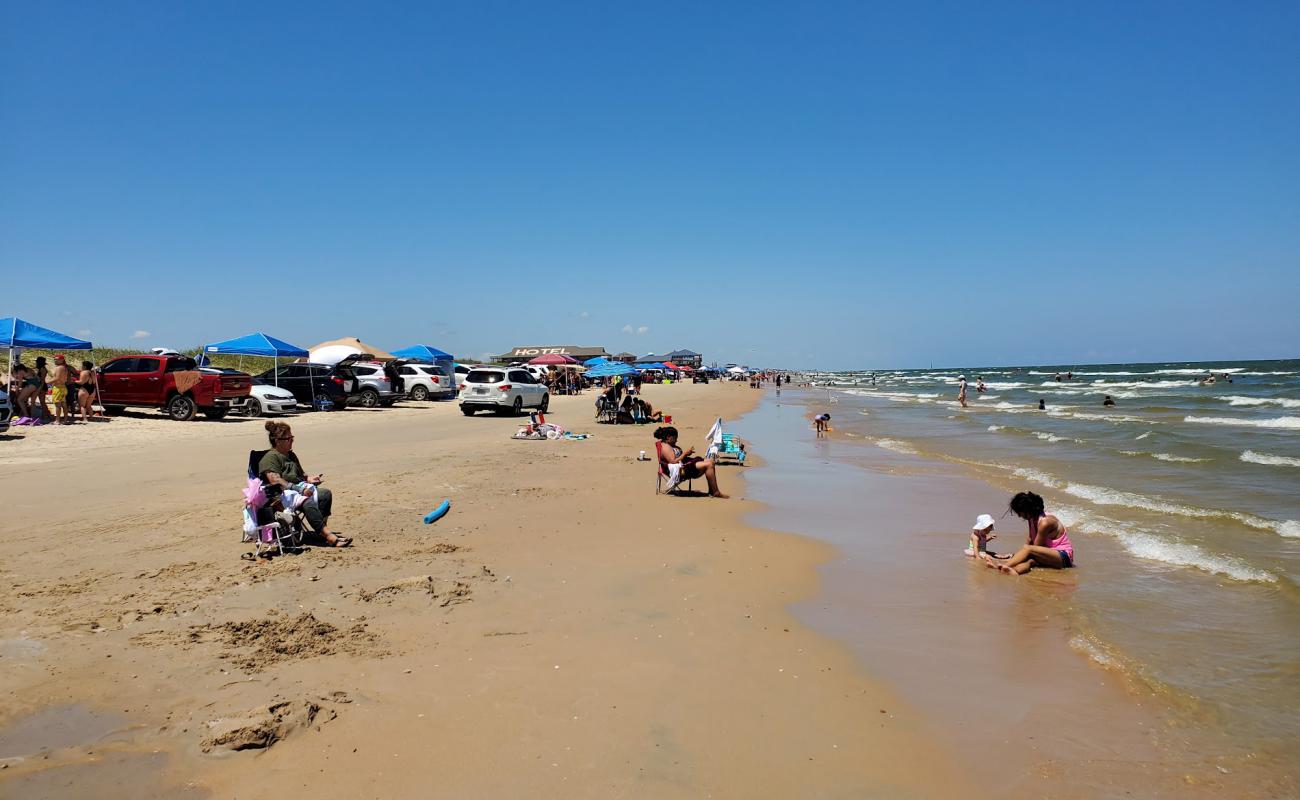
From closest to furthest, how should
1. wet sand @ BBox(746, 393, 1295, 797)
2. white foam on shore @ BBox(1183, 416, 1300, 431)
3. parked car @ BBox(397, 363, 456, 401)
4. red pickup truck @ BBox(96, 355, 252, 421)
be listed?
wet sand @ BBox(746, 393, 1295, 797)
red pickup truck @ BBox(96, 355, 252, 421)
white foam on shore @ BBox(1183, 416, 1300, 431)
parked car @ BBox(397, 363, 456, 401)

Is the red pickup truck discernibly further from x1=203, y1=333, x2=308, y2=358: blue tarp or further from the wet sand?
the wet sand

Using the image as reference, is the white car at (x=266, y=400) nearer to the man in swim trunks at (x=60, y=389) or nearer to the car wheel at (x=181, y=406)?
the car wheel at (x=181, y=406)

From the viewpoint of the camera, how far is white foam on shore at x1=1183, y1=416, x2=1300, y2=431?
2409cm

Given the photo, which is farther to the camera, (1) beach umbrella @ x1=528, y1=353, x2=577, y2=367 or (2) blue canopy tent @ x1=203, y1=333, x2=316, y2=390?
(1) beach umbrella @ x1=528, y1=353, x2=577, y2=367

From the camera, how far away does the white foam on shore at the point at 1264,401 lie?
3438 cm

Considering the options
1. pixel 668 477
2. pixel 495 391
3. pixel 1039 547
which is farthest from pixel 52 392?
pixel 1039 547

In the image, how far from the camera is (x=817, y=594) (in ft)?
20.1

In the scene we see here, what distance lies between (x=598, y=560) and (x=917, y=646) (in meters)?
3.02

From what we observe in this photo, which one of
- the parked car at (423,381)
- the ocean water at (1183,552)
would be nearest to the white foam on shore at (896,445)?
the ocean water at (1183,552)

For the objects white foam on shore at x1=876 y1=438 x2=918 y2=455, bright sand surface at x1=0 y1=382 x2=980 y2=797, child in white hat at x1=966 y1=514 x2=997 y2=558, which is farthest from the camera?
white foam on shore at x1=876 y1=438 x2=918 y2=455

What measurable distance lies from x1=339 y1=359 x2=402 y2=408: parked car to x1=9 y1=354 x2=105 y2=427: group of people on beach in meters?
9.18

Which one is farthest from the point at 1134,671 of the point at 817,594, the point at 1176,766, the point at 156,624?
the point at 156,624

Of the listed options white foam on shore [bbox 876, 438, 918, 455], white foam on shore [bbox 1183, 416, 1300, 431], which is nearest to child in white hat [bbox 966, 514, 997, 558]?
white foam on shore [bbox 876, 438, 918, 455]

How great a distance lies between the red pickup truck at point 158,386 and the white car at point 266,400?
7.20 ft
